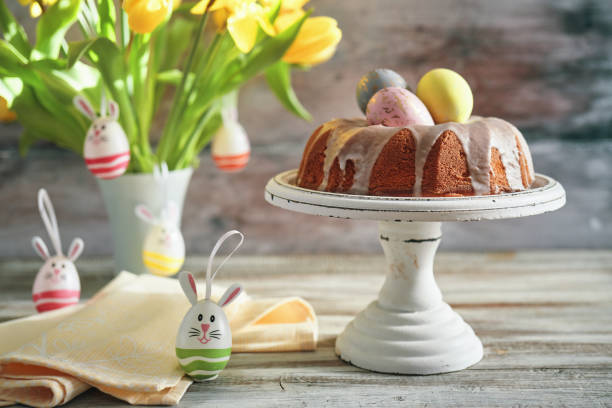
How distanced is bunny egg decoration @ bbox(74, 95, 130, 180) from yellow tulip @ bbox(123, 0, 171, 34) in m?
0.12

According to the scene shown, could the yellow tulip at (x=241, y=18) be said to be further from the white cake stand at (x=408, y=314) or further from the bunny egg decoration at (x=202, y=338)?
the bunny egg decoration at (x=202, y=338)

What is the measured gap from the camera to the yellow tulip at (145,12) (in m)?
0.96

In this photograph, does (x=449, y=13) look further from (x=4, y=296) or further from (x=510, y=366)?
(x=4, y=296)

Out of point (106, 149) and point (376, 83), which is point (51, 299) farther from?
point (376, 83)

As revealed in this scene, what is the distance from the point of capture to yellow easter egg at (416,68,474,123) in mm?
851

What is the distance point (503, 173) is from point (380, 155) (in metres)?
0.15

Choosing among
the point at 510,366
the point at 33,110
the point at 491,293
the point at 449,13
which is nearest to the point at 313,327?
the point at 510,366

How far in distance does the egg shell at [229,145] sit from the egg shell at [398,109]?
435 mm

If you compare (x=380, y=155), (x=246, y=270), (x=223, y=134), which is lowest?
(x=246, y=270)

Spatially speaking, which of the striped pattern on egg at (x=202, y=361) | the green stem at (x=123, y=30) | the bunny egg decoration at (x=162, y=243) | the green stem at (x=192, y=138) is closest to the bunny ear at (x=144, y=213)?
the bunny egg decoration at (x=162, y=243)

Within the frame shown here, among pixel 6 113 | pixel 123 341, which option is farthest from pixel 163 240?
pixel 6 113

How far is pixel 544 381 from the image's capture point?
821 millimetres

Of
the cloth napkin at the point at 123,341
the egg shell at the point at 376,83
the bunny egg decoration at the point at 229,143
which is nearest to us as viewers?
the cloth napkin at the point at 123,341

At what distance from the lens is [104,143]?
1009 mm
